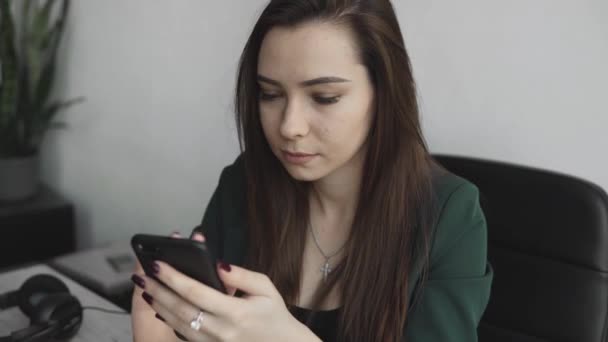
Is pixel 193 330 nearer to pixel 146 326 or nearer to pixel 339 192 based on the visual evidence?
pixel 146 326

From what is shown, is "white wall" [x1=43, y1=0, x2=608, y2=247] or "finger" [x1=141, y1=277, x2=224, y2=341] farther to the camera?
"white wall" [x1=43, y1=0, x2=608, y2=247]

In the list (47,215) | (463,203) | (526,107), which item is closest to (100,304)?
(463,203)

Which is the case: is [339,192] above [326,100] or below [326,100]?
below

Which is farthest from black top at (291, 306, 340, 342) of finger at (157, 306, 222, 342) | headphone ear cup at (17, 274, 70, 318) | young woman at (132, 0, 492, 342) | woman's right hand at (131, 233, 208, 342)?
headphone ear cup at (17, 274, 70, 318)

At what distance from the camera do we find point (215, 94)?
1.64 metres

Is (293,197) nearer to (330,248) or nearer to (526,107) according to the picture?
(330,248)

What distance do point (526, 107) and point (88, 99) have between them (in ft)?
5.34

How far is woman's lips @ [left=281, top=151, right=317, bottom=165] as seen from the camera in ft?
2.94

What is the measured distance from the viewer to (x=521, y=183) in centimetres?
91

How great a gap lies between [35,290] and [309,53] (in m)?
0.68

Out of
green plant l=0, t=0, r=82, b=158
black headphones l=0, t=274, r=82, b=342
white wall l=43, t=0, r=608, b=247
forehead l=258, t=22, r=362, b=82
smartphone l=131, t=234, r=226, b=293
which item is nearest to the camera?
smartphone l=131, t=234, r=226, b=293

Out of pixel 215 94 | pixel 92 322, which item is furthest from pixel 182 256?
pixel 215 94

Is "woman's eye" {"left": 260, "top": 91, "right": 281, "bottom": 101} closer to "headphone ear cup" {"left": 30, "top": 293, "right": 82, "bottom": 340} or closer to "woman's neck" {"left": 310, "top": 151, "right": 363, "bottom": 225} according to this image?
"woman's neck" {"left": 310, "top": 151, "right": 363, "bottom": 225}

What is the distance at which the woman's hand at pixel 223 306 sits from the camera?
63 centimetres
